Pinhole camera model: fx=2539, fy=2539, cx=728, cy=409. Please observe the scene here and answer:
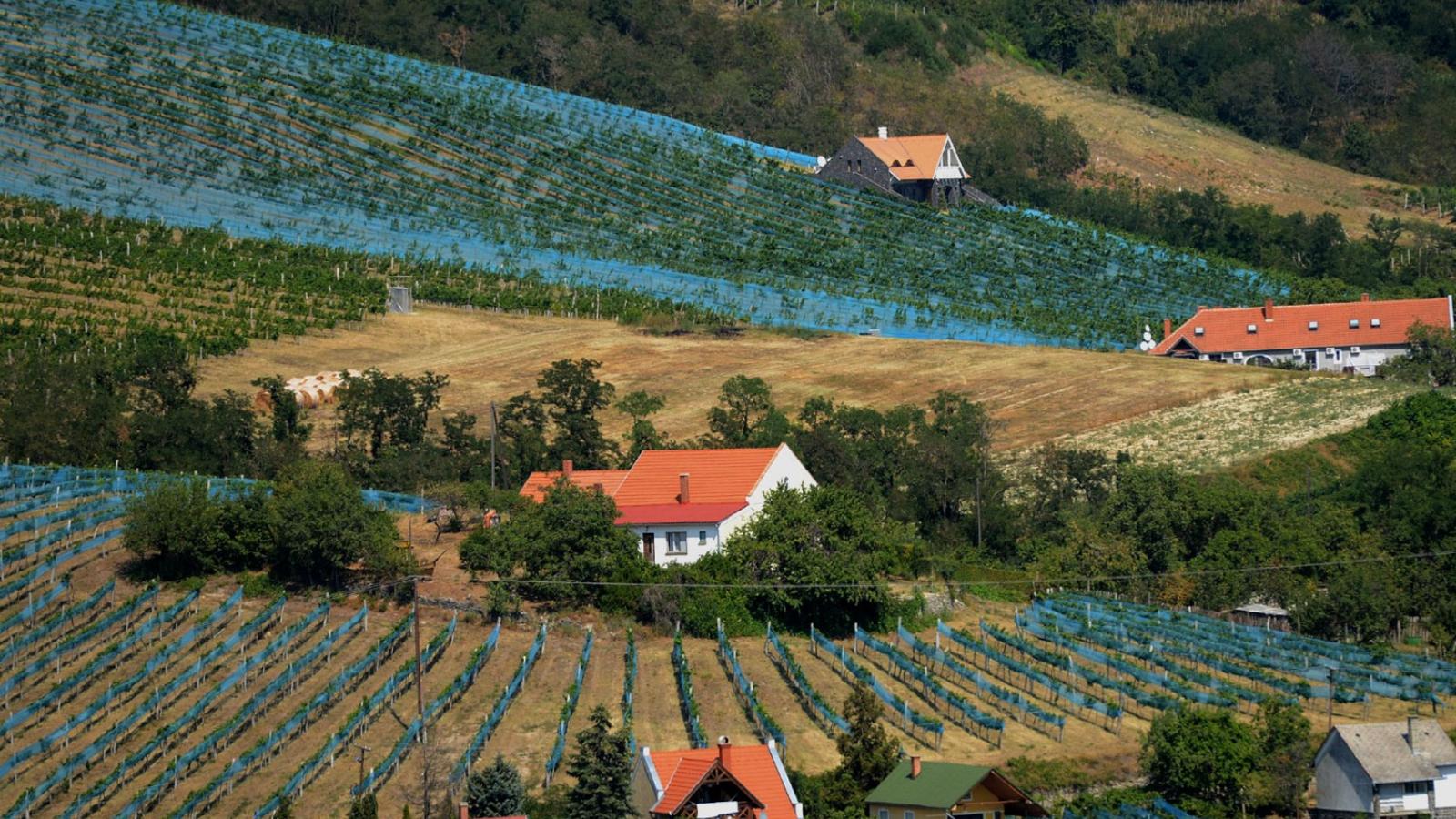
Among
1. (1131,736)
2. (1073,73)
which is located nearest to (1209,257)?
(1073,73)

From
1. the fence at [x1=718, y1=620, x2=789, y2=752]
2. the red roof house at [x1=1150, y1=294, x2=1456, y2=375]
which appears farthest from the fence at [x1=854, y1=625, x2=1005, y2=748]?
the red roof house at [x1=1150, y1=294, x2=1456, y2=375]

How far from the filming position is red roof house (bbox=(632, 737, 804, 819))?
185 feet

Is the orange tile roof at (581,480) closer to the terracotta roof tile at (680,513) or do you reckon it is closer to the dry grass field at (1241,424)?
the terracotta roof tile at (680,513)

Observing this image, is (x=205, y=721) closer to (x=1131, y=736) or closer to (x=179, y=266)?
(x=1131, y=736)

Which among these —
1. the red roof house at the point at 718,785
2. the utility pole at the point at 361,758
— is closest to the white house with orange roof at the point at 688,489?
the utility pole at the point at 361,758

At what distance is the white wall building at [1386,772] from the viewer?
212ft

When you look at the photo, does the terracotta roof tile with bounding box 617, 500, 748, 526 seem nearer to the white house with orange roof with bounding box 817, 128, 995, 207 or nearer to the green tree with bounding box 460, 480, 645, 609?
the green tree with bounding box 460, 480, 645, 609

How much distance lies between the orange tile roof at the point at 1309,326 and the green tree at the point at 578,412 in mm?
31337

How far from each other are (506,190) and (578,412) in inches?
1868

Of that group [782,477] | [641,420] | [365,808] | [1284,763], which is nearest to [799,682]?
[1284,763]

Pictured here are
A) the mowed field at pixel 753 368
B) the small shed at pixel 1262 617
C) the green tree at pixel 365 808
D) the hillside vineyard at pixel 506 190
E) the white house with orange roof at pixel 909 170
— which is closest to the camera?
the green tree at pixel 365 808

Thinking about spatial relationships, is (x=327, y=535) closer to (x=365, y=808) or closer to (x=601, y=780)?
(x=365, y=808)

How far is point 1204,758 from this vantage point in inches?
2530

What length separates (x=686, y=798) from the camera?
56.1 m
